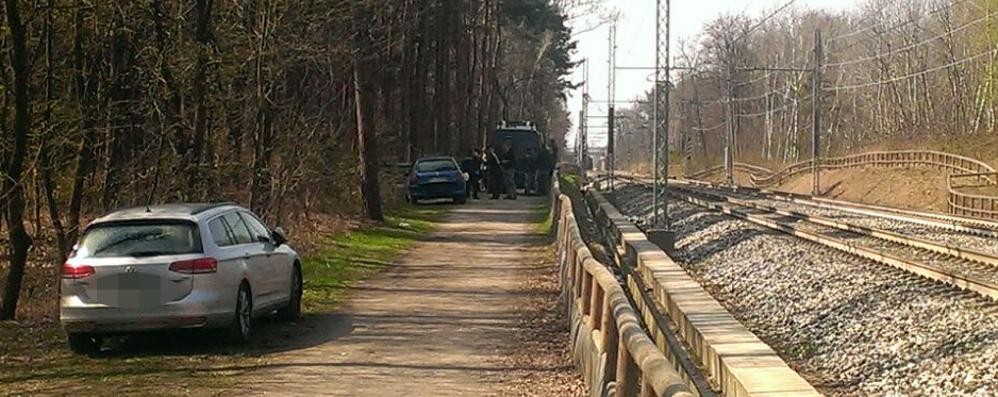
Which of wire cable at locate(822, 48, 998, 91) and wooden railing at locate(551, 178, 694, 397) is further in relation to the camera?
wire cable at locate(822, 48, 998, 91)

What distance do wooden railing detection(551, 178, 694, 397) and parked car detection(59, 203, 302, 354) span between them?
10.6 ft

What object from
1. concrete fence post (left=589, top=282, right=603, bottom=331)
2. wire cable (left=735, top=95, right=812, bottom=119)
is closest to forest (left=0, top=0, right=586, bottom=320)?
concrete fence post (left=589, top=282, right=603, bottom=331)

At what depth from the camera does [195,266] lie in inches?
489

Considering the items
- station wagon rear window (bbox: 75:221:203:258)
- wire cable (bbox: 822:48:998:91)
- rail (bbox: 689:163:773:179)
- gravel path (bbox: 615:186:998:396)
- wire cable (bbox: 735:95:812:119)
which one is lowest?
rail (bbox: 689:163:773:179)

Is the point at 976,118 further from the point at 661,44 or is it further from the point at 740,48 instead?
the point at 661,44

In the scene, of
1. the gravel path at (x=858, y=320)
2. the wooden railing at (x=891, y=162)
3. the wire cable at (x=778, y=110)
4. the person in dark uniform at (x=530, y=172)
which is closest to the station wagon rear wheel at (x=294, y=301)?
the gravel path at (x=858, y=320)

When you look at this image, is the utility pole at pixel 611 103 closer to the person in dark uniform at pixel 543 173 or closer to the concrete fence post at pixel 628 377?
the person in dark uniform at pixel 543 173

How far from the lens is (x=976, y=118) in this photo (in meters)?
83.1

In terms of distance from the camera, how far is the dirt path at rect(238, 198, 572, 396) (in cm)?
1139

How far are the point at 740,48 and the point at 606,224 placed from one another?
7937cm

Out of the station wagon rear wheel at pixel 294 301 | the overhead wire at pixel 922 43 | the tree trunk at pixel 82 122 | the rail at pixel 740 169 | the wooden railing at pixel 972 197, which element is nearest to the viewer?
the station wagon rear wheel at pixel 294 301

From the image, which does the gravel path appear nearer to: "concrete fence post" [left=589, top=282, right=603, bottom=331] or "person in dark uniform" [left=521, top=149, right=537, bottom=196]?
"concrete fence post" [left=589, top=282, right=603, bottom=331]

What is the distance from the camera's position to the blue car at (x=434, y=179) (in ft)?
144

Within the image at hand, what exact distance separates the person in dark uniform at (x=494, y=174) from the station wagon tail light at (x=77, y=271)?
36.6m
